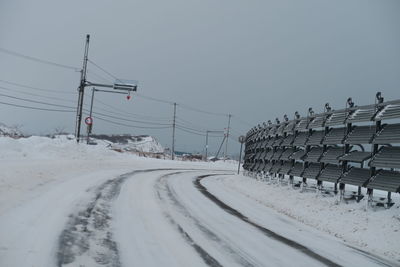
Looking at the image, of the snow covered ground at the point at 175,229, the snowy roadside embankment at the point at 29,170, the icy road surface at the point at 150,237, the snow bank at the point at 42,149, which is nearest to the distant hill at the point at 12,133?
the snow bank at the point at 42,149

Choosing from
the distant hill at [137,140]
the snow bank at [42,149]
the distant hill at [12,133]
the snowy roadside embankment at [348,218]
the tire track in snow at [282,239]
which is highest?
the distant hill at [137,140]

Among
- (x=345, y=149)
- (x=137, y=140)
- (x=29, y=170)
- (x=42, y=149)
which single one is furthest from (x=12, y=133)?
(x=137, y=140)

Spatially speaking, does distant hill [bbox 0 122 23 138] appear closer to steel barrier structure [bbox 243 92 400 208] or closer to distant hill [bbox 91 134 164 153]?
steel barrier structure [bbox 243 92 400 208]

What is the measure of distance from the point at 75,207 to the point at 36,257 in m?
3.28

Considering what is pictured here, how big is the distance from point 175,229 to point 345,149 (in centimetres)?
614

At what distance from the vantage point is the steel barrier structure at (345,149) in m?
8.34

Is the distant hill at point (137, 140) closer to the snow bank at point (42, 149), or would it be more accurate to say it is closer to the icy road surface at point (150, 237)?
the snow bank at point (42, 149)

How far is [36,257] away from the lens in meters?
4.41

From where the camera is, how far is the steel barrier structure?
834cm

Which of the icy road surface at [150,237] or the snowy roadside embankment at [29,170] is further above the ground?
the snowy roadside embankment at [29,170]

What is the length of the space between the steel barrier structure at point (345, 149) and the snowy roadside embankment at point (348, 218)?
45 centimetres

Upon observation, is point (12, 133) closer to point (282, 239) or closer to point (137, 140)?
point (282, 239)

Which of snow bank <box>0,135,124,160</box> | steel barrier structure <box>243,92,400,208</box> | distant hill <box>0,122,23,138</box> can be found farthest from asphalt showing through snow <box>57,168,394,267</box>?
distant hill <box>0,122,23,138</box>

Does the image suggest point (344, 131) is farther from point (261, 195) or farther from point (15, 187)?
point (15, 187)
